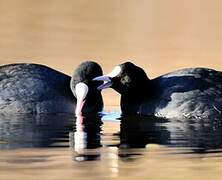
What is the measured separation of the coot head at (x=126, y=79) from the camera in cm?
1384

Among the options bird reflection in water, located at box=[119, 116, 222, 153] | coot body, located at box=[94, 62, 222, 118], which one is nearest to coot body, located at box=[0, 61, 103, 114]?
coot body, located at box=[94, 62, 222, 118]

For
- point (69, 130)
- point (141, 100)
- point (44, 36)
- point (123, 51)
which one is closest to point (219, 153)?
point (69, 130)

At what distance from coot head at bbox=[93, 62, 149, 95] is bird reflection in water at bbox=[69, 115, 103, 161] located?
0.46 m

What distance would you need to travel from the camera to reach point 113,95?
1559 cm

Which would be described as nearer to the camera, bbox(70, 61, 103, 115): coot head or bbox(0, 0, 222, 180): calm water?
bbox(0, 0, 222, 180): calm water

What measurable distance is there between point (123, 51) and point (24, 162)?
403 inches

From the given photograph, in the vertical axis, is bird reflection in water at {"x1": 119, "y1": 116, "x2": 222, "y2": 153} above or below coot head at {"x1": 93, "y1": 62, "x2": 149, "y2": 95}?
below

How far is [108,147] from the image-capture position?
1119 centimetres

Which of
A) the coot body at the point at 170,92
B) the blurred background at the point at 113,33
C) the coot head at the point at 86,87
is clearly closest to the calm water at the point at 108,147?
the coot body at the point at 170,92

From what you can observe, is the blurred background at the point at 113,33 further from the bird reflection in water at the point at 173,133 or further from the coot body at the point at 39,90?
the bird reflection in water at the point at 173,133

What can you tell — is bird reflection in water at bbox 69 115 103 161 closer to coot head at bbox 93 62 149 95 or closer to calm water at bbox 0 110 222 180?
calm water at bbox 0 110 222 180

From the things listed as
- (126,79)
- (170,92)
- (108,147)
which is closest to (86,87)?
(126,79)

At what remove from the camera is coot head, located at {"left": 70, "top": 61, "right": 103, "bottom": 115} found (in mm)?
13938

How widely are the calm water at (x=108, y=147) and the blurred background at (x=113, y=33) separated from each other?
366 cm
